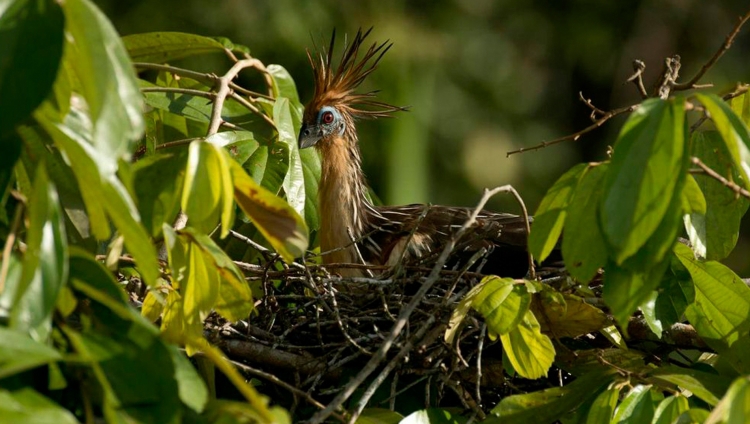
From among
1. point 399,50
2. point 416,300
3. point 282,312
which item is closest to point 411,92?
point 399,50

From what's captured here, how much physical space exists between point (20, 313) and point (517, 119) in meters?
8.54

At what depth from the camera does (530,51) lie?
1045 centimetres

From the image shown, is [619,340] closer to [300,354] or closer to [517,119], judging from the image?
[300,354]

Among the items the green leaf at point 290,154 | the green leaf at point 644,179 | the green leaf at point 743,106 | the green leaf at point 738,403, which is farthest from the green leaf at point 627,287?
the green leaf at point 290,154

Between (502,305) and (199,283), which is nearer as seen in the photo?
(199,283)

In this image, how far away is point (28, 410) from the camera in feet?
4.96

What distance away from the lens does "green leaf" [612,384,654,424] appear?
236cm

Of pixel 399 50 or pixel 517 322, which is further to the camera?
pixel 399 50

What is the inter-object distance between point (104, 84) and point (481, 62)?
861 cm

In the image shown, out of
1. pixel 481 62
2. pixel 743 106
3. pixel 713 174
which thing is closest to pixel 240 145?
pixel 743 106

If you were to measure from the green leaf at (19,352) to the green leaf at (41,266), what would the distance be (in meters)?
0.02

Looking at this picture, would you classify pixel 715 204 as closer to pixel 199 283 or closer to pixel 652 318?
pixel 652 318

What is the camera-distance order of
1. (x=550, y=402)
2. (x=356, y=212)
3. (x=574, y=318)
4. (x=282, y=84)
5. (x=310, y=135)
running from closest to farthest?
1. (x=550, y=402)
2. (x=574, y=318)
3. (x=282, y=84)
4. (x=356, y=212)
5. (x=310, y=135)

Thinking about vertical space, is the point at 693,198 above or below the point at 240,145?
above
